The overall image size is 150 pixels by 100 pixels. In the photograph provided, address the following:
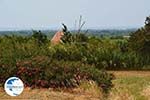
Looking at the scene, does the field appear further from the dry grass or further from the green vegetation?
the green vegetation

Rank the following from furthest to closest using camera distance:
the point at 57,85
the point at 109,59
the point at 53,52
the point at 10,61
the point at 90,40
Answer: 1. the point at 90,40
2. the point at 109,59
3. the point at 53,52
4. the point at 10,61
5. the point at 57,85

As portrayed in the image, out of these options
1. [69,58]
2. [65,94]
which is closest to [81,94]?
[65,94]

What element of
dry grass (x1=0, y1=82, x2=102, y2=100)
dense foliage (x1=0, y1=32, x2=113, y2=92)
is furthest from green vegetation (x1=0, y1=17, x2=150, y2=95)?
dry grass (x1=0, y1=82, x2=102, y2=100)

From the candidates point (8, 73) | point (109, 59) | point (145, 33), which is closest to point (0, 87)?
point (8, 73)

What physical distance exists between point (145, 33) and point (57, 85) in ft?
34.1

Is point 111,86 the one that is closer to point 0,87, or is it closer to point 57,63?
point 57,63

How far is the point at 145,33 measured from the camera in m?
21.0

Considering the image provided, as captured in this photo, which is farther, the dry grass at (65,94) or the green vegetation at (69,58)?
the green vegetation at (69,58)

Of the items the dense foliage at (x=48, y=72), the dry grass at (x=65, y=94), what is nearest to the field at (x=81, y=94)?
the dry grass at (x=65, y=94)

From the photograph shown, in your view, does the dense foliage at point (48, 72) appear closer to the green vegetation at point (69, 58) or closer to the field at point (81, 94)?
the green vegetation at point (69, 58)

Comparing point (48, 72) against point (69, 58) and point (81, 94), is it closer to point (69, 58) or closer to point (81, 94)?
point (81, 94)

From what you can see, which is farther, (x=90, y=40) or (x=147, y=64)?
(x=90, y=40)

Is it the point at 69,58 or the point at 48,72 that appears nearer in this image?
the point at 48,72

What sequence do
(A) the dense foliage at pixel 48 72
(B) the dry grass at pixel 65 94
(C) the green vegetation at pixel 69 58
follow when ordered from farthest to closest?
(C) the green vegetation at pixel 69 58 < (A) the dense foliage at pixel 48 72 < (B) the dry grass at pixel 65 94
